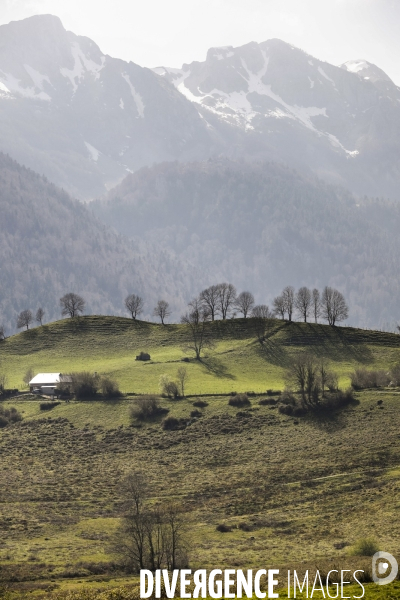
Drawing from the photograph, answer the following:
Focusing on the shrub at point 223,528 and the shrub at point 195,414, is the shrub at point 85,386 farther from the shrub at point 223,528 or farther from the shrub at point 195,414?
the shrub at point 223,528

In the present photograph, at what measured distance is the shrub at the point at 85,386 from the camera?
131 m

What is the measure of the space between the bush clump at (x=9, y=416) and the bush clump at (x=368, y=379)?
194 ft

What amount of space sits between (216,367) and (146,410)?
30172 mm

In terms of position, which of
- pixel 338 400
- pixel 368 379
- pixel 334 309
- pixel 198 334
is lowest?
pixel 338 400

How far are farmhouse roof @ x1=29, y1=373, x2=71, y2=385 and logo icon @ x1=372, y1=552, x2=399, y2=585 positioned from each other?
9005 centimetres

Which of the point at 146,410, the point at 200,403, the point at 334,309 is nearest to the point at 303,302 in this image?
the point at 334,309

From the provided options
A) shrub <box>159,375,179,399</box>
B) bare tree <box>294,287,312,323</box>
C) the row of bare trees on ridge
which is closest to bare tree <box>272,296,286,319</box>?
the row of bare trees on ridge

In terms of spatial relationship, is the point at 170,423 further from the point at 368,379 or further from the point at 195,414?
the point at 368,379

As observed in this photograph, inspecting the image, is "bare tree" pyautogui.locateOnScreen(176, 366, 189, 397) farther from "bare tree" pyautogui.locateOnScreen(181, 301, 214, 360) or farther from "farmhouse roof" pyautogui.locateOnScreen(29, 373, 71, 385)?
"farmhouse roof" pyautogui.locateOnScreen(29, 373, 71, 385)

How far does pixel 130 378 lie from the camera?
139 meters

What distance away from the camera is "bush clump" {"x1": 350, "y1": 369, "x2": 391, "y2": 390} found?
399 feet

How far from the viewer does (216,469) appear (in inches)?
3676

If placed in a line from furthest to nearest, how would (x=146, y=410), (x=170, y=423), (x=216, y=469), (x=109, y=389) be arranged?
1. (x=109, y=389)
2. (x=146, y=410)
3. (x=170, y=423)
4. (x=216, y=469)

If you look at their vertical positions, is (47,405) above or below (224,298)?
below
